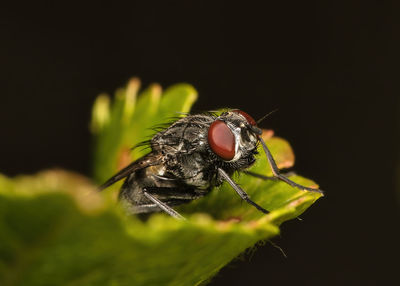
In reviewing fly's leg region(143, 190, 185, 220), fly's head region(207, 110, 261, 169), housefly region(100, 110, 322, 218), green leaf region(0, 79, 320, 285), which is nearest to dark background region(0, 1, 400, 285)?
housefly region(100, 110, 322, 218)

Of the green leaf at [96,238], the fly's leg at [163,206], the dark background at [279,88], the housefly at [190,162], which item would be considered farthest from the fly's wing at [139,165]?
the dark background at [279,88]

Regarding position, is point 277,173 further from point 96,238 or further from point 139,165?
point 96,238

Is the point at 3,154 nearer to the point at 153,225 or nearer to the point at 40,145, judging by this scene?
the point at 40,145

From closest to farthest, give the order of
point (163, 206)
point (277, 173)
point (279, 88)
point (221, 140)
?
1. point (277, 173)
2. point (221, 140)
3. point (163, 206)
4. point (279, 88)

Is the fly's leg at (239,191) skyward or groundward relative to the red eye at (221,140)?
groundward

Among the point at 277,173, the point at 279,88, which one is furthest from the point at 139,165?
the point at 279,88

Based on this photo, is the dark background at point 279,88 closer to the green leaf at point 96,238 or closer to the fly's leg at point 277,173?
the fly's leg at point 277,173
